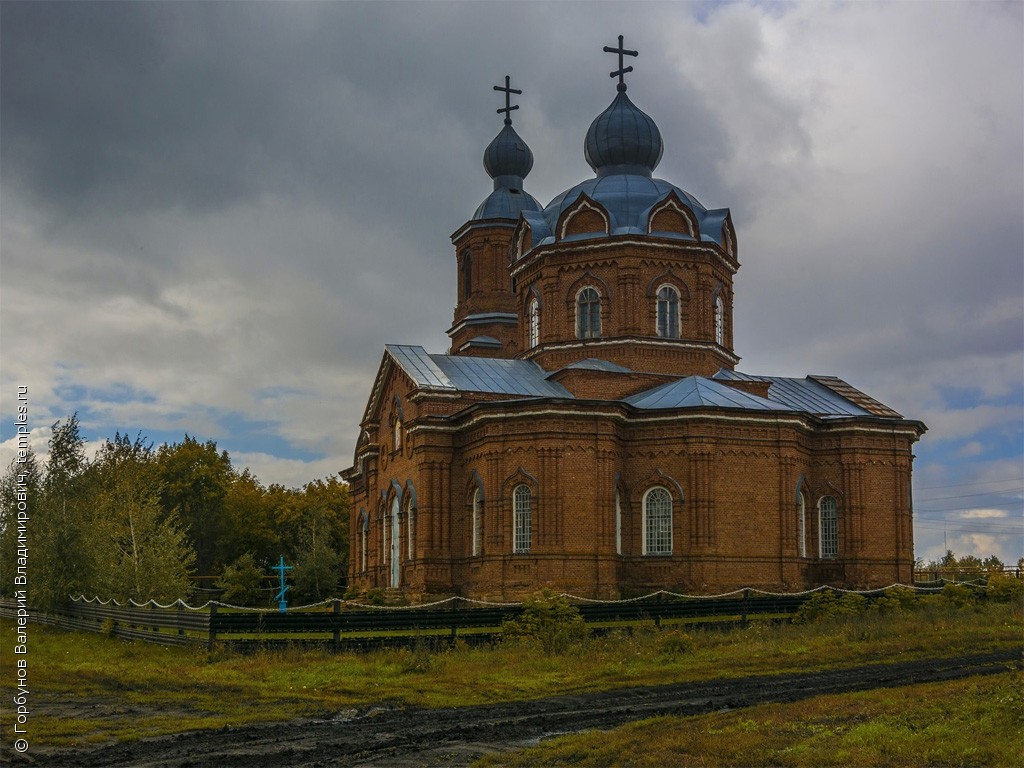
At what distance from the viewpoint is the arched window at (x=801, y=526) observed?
3412 centimetres

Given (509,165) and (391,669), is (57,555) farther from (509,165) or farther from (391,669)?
(509,165)

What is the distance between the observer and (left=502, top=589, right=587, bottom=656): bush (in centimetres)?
2095

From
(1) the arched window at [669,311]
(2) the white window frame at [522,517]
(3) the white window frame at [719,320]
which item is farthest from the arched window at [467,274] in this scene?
(2) the white window frame at [522,517]

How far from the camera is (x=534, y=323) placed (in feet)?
128

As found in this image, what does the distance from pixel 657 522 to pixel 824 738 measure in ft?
69.5

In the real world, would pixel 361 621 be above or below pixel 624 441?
below

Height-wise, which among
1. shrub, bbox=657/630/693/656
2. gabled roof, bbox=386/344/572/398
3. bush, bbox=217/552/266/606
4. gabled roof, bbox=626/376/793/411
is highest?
gabled roof, bbox=386/344/572/398

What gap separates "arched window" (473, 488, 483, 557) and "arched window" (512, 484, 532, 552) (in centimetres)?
141

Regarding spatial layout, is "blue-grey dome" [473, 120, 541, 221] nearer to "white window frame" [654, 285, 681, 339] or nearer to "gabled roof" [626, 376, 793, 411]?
"white window frame" [654, 285, 681, 339]

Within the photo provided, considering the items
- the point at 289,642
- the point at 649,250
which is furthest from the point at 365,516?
the point at 289,642

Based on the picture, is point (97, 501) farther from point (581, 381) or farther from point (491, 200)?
point (491, 200)

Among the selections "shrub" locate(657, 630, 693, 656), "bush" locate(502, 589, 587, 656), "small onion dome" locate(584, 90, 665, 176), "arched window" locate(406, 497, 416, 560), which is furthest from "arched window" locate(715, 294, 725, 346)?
"shrub" locate(657, 630, 693, 656)

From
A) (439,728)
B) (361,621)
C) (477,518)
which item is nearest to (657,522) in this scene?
(477,518)

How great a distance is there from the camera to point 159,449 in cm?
6366
